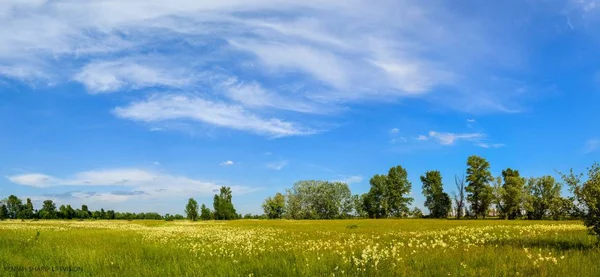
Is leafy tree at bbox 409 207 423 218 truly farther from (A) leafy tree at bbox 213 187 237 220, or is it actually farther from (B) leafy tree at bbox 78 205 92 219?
(B) leafy tree at bbox 78 205 92 219

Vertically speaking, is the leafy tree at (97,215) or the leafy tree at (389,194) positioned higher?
the leafy tree at (389,194)

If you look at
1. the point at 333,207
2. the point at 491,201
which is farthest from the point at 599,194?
the point at 333,207

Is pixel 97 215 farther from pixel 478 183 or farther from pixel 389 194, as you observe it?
pixel 478 183

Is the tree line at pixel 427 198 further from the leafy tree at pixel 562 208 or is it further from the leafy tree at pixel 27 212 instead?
the leafy tree at pixel 27 212

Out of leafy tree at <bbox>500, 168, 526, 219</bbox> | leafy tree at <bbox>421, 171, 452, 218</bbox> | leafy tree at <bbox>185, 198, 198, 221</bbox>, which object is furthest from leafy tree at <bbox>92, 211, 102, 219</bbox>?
leafy tree at <bbox>500, 168, 526, 219</bbox>

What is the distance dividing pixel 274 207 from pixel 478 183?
248 ft

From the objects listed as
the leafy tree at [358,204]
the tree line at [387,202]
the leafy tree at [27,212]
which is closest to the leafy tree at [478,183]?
the tree line at [387,202]

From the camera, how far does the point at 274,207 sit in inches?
5694

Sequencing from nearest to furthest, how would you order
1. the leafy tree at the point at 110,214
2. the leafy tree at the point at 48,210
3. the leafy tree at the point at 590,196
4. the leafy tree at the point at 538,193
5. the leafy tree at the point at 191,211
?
1. the leafy tree at the point at 590,196
2. the leafy tree at the point at 538,193
3. the leafy tree at the point at 191,211
4. the leafy tree at the point at 48,210
5. the leafy tree at the point at 110,214

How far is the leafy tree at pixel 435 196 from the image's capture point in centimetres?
10650

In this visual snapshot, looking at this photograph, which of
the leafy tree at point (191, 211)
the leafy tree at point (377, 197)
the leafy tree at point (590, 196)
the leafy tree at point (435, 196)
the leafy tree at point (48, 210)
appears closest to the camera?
the leafy tree at point (590, 196)

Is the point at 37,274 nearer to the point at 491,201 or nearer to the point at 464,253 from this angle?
the point at 464,253

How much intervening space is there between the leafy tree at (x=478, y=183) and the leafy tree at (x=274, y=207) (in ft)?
234

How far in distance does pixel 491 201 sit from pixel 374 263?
92.0 m
